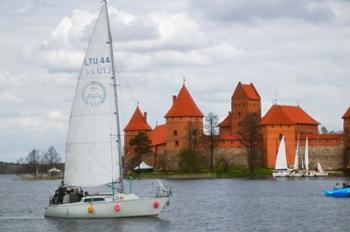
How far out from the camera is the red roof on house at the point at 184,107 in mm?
95938

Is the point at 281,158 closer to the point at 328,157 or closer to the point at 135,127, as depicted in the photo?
the point at 328,157

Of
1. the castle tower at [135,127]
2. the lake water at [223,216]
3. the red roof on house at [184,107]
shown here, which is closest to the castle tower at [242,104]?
the red roof on house at [184,107]

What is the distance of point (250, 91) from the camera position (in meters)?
105

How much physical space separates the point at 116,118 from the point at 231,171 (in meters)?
57.2

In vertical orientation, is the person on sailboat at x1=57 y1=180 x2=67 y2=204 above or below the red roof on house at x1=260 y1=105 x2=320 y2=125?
below

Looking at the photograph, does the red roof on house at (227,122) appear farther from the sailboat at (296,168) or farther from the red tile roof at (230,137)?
the sailboat at (296,168)

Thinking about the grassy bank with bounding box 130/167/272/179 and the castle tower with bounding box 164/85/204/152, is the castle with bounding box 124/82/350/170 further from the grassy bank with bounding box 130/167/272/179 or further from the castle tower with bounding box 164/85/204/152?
the grassy bank with bounding box 130/167/272/179

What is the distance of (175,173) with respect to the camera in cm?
8788

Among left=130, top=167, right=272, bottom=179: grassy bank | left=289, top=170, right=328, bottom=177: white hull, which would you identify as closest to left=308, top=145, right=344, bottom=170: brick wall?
left=289, top=170, right=328, bottom=177: white hull

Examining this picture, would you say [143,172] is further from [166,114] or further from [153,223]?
[153,223]

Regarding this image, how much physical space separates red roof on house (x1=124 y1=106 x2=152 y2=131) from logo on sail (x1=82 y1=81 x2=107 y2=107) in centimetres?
7391

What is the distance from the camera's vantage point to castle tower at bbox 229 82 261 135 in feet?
337

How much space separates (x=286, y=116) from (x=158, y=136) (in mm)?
17718

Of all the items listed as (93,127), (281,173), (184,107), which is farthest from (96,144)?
(184,107)
